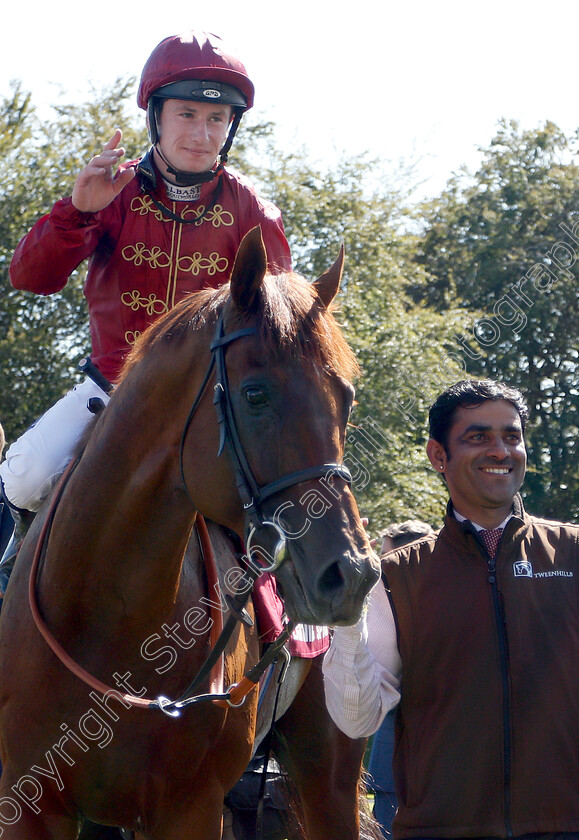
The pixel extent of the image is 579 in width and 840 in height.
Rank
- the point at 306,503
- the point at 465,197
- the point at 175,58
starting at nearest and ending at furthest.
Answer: the point at 306,503 → the point at 175,58 → the point at 465,197

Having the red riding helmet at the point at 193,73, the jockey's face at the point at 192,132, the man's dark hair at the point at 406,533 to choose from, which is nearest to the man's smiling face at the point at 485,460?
the jockey's face at the point at 192,132

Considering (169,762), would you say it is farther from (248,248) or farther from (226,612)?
(248,248)

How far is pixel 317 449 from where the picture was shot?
270cm

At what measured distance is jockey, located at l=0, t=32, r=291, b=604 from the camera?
151 inches

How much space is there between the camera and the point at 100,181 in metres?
3.64

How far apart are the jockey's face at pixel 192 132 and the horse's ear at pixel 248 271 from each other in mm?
1162

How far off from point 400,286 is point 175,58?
16.2 meters

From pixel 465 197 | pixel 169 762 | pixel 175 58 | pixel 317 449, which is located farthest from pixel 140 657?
pixel 465 197

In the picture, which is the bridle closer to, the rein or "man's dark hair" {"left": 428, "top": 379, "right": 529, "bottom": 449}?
the rein

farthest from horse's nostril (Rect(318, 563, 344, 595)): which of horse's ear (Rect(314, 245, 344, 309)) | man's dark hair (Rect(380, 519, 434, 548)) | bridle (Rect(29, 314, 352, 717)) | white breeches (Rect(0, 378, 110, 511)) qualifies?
man's dark hair (Rect(380, 519, 434, 548))

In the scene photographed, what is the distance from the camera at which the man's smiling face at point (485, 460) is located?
10.7 feet

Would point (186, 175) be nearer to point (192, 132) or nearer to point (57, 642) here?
point (192, 132)

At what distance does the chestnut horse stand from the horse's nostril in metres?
0.35

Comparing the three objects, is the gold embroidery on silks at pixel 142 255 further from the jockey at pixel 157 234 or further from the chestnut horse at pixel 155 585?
the chestnut horse at pixel 155 585
